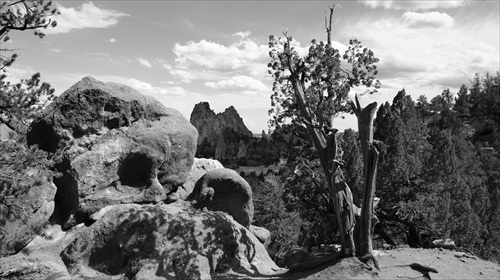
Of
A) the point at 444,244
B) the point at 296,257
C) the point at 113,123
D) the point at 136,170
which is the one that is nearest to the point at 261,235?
the point at 296,257

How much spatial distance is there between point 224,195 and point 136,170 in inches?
196

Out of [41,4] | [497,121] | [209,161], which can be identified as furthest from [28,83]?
[497,121]

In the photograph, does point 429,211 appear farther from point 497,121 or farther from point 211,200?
point 497,121

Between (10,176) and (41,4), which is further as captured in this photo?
(41,4)

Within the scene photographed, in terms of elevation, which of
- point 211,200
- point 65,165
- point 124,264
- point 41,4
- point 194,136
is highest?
point 41,4

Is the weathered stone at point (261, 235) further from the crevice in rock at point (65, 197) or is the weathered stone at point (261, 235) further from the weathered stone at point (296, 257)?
the crevice in rock at point (65, 197)

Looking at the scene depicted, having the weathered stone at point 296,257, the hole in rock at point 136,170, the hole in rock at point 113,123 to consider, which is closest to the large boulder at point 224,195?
the hole in rock at point 136,170

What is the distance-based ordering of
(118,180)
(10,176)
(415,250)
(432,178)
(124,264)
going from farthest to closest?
(432,178) < (118,180) < (415,250) < (124,264) < (10,176)

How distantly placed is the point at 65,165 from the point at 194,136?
680 cm

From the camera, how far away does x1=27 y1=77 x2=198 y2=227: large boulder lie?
17469mm

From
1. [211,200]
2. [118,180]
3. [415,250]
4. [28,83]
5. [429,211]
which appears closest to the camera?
[28,83]

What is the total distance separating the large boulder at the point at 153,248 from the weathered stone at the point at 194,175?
497 cm

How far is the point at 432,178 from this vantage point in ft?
94.1

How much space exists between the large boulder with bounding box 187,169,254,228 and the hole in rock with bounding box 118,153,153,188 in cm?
290
